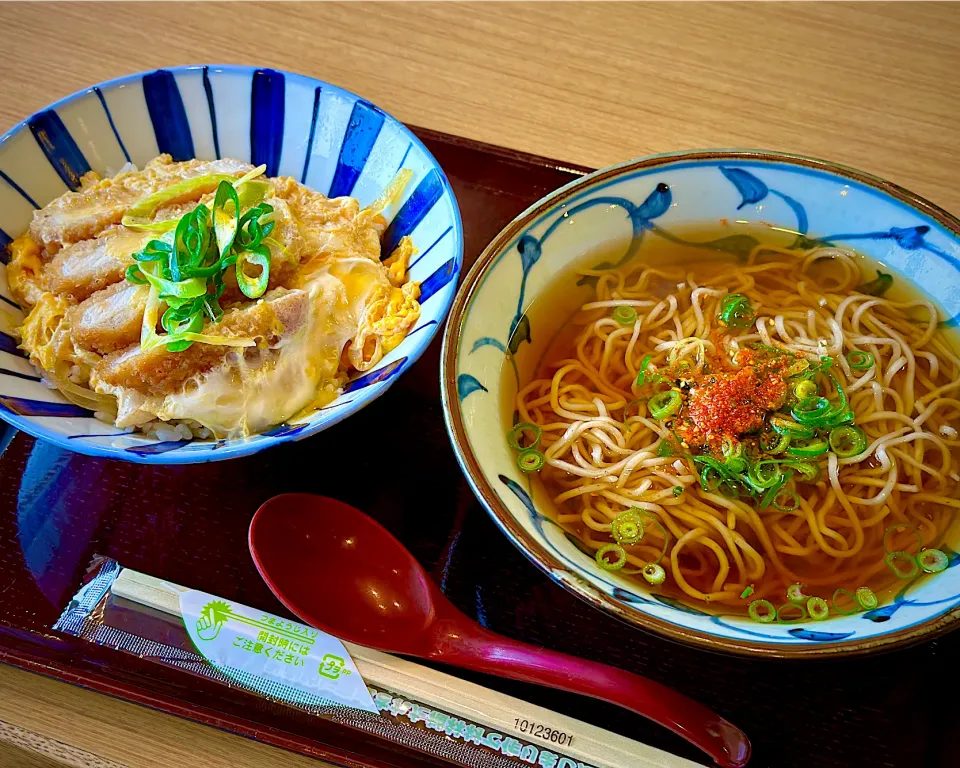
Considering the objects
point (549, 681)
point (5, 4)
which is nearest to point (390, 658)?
point (549, 681)

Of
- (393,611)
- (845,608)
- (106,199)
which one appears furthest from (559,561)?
(106,199)

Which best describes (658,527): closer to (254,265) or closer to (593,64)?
(254,265)

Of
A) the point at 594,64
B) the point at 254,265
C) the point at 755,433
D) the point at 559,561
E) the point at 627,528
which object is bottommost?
the point at 559,561

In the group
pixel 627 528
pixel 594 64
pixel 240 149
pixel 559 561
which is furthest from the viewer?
pixel 594 64

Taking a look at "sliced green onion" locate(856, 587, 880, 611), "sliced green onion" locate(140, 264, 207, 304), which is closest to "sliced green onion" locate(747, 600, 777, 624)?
"sliced green onion" locate(856, 587, 880, 611)

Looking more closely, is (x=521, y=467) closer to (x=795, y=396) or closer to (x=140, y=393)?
(x=795, y=396)

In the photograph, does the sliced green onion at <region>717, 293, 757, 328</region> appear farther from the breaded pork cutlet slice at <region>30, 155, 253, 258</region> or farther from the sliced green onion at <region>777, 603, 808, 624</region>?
the breaded pork cutlet slice at <region>30, 155, 253, 258</region>
